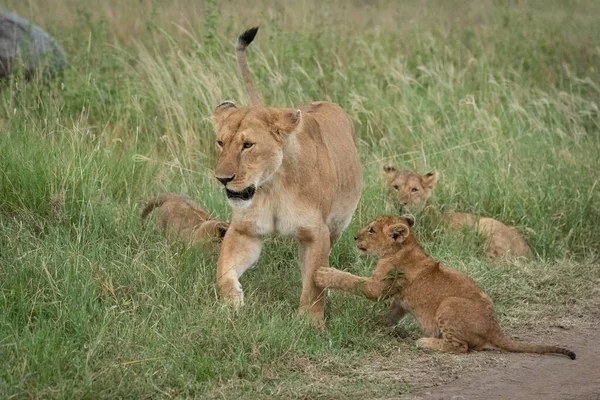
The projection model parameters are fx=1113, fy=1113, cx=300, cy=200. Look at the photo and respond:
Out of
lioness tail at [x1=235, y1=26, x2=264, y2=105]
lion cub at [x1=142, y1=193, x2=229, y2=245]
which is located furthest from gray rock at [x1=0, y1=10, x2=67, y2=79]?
lioness tail at [x1=235, y1=26, x2=264, y2=105]

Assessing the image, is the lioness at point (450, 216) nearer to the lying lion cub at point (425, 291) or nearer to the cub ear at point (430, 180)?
the cub ear at point (430, 180)

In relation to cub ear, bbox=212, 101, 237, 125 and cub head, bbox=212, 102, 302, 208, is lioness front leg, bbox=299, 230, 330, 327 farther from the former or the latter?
cub ear, bbox=212, 101, 237, 125

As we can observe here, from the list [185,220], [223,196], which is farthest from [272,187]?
[223,196]

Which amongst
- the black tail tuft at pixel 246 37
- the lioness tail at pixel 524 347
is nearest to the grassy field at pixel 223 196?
the lioness tail at pixel 524 347

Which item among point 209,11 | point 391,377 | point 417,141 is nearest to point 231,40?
point 209,11

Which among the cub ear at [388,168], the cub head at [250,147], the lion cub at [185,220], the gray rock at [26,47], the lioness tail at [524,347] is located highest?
the cub head at [250,147]

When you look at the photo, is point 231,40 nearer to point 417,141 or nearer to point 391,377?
point 417,141

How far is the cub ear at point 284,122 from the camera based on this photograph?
5.59 meters

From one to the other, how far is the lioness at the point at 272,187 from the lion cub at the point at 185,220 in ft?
2.34

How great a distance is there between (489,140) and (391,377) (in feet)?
13.5

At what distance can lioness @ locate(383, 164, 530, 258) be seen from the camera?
745 cm

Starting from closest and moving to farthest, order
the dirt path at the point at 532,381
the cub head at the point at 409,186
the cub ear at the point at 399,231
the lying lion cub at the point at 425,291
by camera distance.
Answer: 1. the dirt path at the point at 532,381
2. the lying lion cub at the point at 425,291
3. the cub ear at the point at 399,231
4. the cub head at the point at 409,186

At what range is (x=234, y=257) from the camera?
5.73 metres

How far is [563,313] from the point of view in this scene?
6.45 meters
